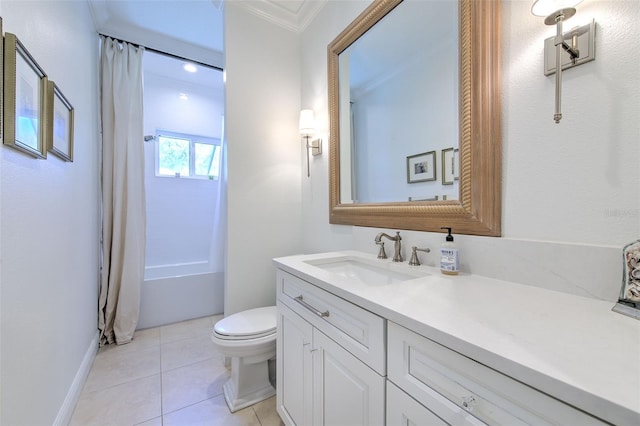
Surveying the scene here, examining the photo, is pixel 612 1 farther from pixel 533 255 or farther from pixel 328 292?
pixel 328 292

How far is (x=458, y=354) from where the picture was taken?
0.52m

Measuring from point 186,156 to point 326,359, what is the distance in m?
3.32

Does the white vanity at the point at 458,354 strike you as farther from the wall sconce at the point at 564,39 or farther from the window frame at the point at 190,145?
the window frame at the point at 190,145

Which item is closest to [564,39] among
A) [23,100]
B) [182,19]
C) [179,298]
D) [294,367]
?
[294,367]

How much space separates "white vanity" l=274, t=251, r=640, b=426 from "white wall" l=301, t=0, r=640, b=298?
0.12 m

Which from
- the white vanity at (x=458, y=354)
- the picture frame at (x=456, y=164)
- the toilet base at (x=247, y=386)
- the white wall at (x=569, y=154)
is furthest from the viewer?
the toilet base at (x=247, y=386)

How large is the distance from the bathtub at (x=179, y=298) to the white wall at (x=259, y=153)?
106cm

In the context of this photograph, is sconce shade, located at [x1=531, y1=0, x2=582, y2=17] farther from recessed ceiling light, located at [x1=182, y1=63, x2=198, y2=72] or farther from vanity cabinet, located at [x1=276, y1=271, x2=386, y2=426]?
recessed ceiling light, located at [x1=182, y1=63, x2=198, y2=72]

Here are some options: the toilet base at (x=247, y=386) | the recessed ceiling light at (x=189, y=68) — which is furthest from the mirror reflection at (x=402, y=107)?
the recessed ceiling light at (x=189, y=68)

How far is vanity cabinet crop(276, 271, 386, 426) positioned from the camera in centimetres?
73

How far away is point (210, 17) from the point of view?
2.20 metres

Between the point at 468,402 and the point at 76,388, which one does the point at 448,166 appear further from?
the point at 76,388

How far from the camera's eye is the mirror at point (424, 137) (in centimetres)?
92

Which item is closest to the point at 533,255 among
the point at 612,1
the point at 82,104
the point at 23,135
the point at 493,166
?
the point at 493,166
